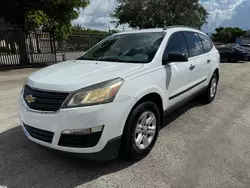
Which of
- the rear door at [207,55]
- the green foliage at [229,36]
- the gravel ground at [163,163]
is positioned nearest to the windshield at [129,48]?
the gravel ground at [163,163]

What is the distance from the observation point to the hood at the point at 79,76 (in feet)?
8.38

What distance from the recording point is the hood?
8.38ft

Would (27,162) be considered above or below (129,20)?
below

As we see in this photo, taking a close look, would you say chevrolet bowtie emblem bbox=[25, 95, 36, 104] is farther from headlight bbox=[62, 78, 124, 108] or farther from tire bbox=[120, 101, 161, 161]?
tire bbox=[120, 101, 161, 161]

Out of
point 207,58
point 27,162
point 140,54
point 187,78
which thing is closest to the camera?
point 27,162

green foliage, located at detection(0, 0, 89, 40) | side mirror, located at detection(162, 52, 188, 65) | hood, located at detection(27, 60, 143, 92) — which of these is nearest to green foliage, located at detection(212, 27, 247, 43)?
green foliage, located at detection(0, 0, 89, 40)

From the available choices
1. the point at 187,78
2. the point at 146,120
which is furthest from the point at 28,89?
the point at 187,78

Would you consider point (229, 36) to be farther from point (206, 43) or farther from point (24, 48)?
point (206, 43)

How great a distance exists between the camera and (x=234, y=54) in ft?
60.0

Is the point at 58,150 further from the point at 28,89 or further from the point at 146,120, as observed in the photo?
the point at 146,120

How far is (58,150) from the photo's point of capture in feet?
8.48

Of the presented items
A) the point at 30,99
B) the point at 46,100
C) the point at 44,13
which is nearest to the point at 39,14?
the point at 44,13

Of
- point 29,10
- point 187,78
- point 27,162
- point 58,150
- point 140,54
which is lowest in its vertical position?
point 27,162

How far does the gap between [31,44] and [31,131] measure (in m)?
11.6
